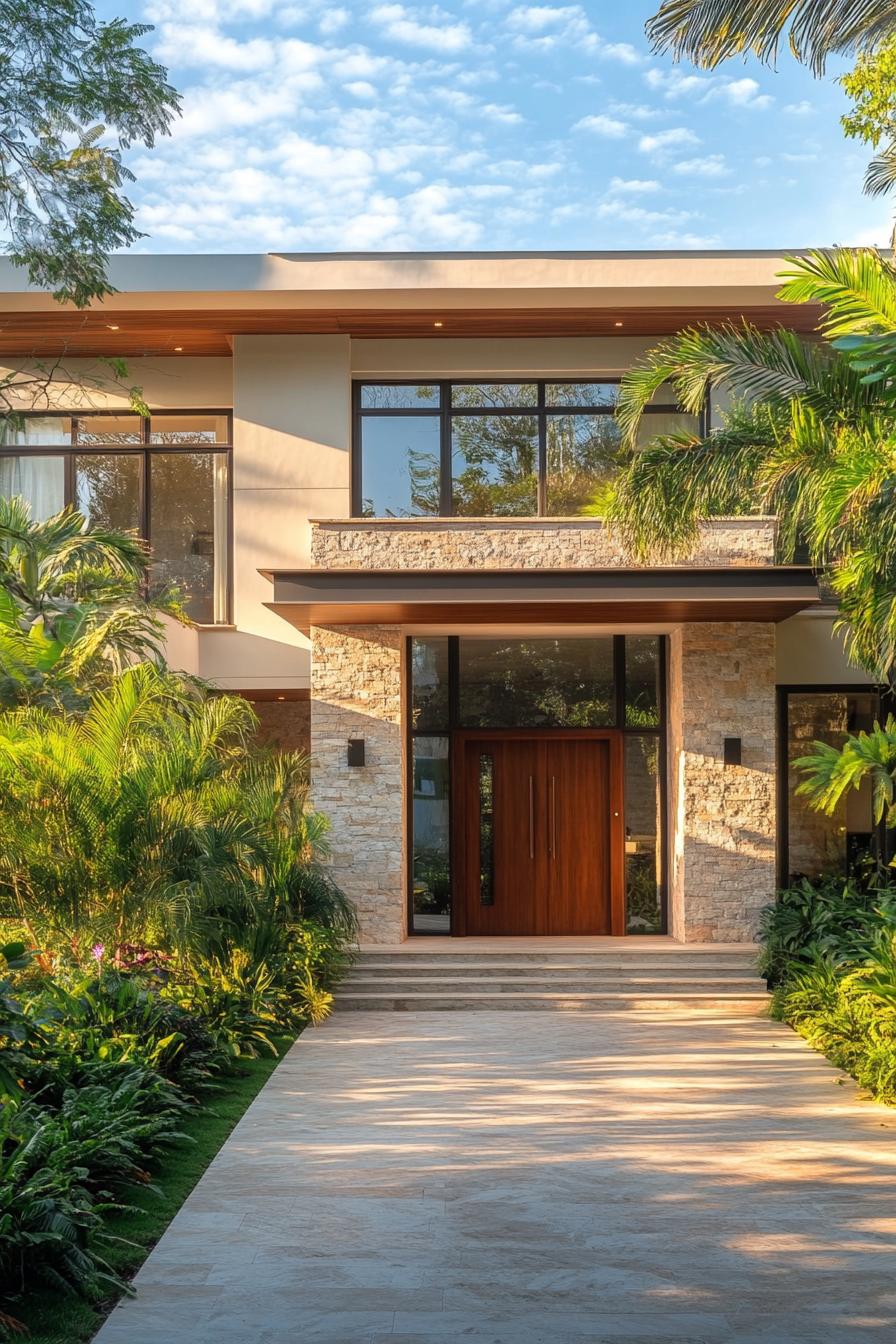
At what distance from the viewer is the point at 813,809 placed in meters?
15.1

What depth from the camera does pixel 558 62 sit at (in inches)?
442

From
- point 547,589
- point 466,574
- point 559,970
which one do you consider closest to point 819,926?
point 559,970

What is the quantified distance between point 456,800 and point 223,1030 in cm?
573

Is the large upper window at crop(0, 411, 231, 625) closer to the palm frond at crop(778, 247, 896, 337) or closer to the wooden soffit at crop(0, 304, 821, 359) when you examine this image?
the wooden soffit at crop(0, 304, 821, 359)

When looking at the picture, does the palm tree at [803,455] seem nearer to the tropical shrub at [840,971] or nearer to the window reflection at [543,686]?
the tropical shrub at [840,971]

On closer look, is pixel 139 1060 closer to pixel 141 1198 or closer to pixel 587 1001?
pixel 141 1198

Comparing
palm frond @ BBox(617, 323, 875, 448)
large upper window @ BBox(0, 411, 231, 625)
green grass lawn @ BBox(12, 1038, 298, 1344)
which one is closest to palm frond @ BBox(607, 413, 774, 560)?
palm frond @ BBox(617, 323, 875, 448)

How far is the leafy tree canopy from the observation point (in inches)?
299

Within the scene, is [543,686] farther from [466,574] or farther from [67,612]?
[67,612]

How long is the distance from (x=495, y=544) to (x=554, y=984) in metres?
4.74

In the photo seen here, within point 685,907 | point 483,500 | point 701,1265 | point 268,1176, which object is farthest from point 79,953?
point 483,500

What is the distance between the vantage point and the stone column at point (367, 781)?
1373 centimetres

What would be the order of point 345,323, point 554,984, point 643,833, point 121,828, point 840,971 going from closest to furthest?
point 121,828
point 840,971
point 554,984
point 643,833
point 345,323

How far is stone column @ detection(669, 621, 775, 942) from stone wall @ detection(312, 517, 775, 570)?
1.01 meters
